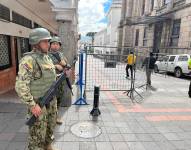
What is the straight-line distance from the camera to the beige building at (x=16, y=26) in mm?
4703

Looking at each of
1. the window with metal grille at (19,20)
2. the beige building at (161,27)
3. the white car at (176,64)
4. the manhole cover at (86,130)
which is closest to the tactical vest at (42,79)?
the manhole cover at (86,130)

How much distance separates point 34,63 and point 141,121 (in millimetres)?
3240

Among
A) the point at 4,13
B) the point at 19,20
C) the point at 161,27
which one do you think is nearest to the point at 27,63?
the point at 4,13

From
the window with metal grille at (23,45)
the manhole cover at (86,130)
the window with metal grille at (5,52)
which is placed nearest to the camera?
the manhole cover at (86,130)

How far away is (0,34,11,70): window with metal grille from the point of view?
6637 millimetres

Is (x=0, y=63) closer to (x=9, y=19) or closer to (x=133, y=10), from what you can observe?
(x=9, y=19)

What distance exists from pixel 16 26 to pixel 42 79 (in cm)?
367

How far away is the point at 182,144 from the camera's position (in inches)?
142

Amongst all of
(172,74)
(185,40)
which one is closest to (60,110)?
(172,74)

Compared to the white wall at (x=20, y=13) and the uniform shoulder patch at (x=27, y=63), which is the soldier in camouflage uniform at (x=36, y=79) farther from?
the white wall at (x=20, y=13)

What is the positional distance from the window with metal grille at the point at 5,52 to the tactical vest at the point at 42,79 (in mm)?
4846

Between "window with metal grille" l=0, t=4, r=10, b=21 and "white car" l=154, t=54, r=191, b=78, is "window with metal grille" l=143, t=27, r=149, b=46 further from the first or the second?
"window with metal grille" l=0, t=4, r=10, b=21

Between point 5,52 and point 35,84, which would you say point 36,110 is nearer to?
point 35,84

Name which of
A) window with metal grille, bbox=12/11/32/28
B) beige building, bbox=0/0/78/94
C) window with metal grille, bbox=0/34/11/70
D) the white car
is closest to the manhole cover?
beige building, bbox=0/0/78/94
